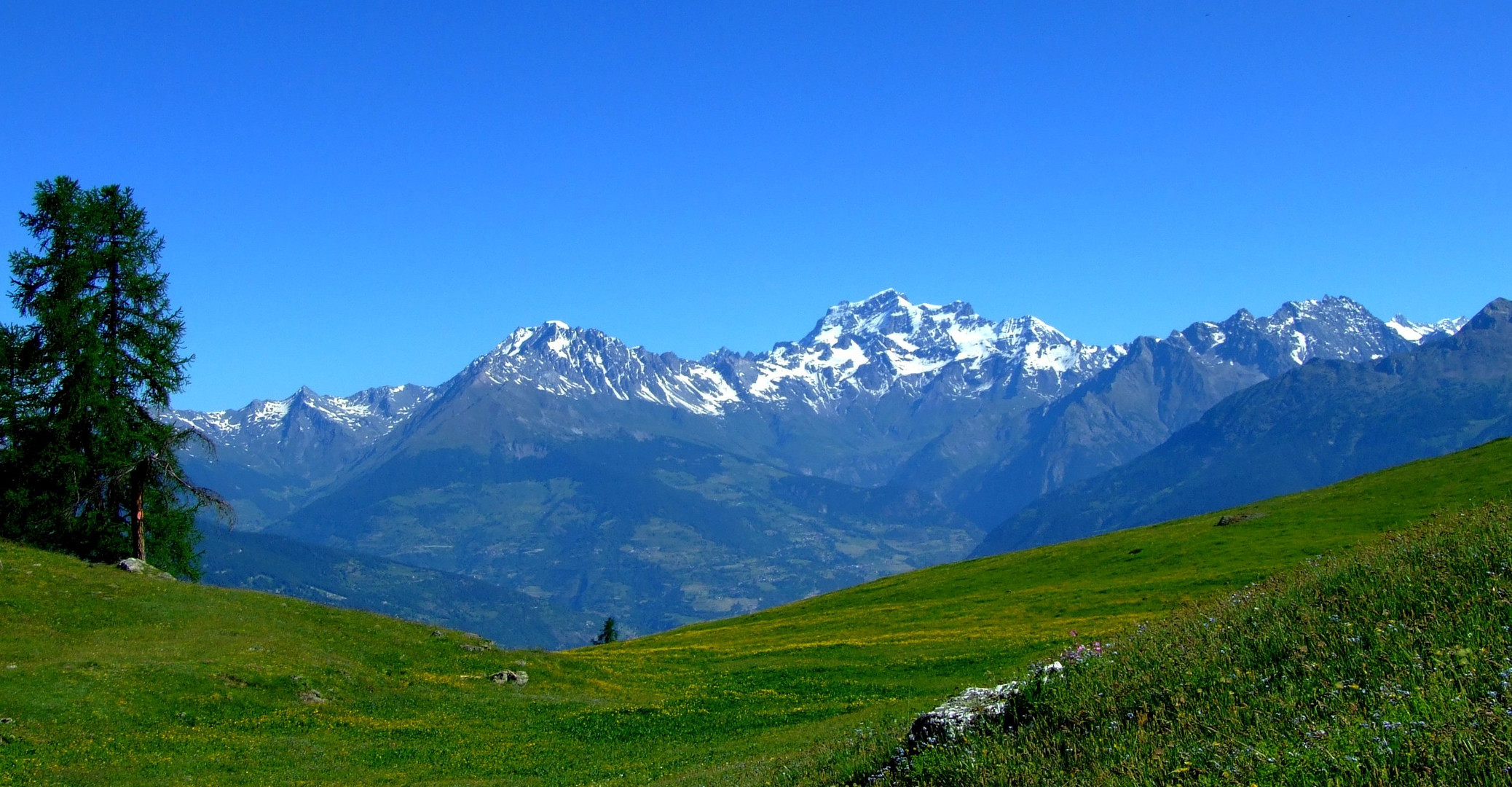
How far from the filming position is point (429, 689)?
4056 centimetres

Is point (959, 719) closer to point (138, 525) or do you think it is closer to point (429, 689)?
point (429, 689)

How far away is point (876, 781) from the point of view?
1559 centimetres

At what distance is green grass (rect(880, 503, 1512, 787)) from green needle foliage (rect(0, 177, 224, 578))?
49.9 meters

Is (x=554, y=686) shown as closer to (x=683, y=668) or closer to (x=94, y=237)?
(x=683, y=668)

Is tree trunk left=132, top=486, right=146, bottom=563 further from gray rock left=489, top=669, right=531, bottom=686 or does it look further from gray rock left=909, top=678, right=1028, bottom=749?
gray rock left=909, top=678, right=1028, bottom=749

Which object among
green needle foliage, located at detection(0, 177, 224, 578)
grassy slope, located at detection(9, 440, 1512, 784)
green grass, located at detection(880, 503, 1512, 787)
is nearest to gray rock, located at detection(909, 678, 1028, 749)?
green grass, located at detection(880, 503, 1512, 787)

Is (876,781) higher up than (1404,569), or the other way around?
(1404,569)

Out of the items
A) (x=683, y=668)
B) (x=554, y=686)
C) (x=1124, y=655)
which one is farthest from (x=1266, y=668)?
(x=683, y=668)

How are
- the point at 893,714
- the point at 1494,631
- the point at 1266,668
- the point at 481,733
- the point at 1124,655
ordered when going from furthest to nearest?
the point at 481,733 → the point at 893,714 → the point at 1124,655 → the point at 1266,668 → the point at 1494,631

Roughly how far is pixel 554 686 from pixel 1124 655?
1324 inches

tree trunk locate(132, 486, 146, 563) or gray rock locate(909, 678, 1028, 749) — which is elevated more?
tree trunk locate(132, 486, 146, 563)

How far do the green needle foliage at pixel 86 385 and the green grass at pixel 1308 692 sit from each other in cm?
4989

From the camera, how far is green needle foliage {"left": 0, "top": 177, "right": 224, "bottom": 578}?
1946 inches

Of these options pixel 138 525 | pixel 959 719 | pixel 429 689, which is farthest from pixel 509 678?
pixel 959 719
